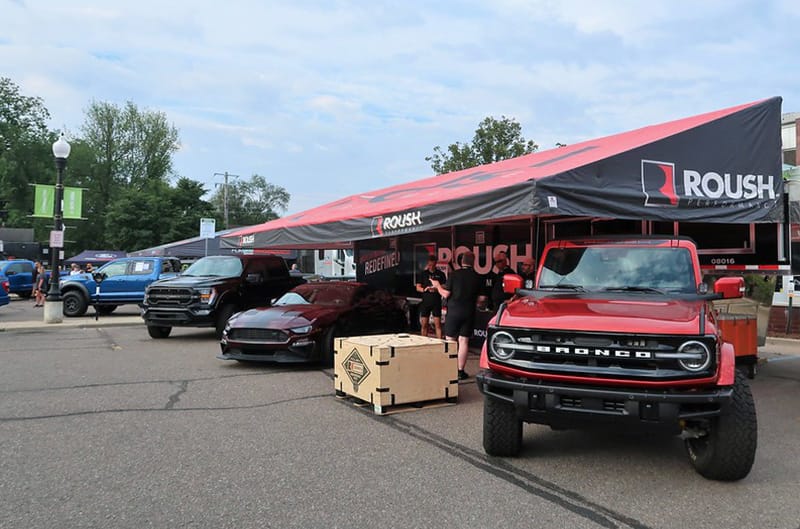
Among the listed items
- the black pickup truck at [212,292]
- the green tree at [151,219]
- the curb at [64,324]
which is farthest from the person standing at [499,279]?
the green tree at [151,219]

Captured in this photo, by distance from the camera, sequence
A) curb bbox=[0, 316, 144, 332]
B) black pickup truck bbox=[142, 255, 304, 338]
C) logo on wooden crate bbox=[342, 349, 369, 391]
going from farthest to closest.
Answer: curb bbox=[0, 316, 144, 332]
black pickup truck bbox=[142, 255, 304, 338]
logo on wooden crate bbox=[342, 349, 369, 391]

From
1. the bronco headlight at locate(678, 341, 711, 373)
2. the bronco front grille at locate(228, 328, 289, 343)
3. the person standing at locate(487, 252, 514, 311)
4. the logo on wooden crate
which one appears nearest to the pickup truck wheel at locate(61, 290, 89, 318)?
the bronco front grille at locate(228, 328, 289, 343)

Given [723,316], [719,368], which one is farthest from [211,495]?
[723,316]

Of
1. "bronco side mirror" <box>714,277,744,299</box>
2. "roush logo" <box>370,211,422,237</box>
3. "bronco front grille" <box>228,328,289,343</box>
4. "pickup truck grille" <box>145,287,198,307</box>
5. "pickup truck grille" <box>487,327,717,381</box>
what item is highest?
"roush logo" <box>370,211,422,237</box>

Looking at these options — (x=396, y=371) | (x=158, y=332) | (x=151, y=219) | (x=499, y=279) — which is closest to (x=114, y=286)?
(x=158, y=332)

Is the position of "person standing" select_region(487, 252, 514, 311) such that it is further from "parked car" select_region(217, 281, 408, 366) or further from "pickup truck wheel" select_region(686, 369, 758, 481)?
"pickup truck wheel" select_region(686, 369, 758, 481)

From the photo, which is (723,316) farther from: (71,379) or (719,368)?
(71,379)

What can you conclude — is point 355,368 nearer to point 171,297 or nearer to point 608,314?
point 608,314

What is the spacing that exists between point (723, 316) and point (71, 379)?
9775 mm

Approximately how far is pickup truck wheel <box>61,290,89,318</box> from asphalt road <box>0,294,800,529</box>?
12645 millimetres

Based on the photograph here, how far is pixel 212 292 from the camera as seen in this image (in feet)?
41.2

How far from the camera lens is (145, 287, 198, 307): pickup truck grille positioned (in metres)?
12.4

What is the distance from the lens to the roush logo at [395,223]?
804 centimetres

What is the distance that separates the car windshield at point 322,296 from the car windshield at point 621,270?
196 inches
